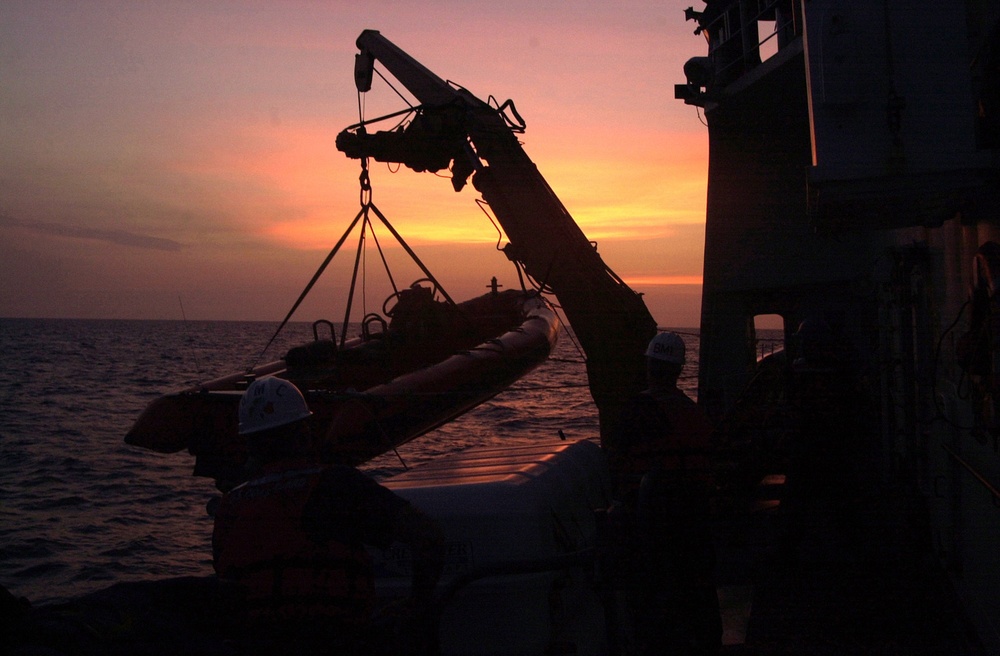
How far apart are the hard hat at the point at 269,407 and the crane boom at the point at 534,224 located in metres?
5.95

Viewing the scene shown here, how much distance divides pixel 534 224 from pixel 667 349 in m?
5.00

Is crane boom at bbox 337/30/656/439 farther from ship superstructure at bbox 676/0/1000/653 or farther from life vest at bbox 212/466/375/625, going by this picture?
life vest at bbox 212/466/375/625

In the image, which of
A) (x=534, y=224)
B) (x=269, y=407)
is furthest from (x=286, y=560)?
(x=534, y=224)

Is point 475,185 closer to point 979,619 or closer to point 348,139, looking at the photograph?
point 348,139

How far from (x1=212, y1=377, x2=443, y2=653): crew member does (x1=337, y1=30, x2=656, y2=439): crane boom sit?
5.97m

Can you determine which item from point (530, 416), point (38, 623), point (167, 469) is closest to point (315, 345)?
point (38, 623)

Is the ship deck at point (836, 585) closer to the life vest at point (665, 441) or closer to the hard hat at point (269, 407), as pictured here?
the life vest at point (665, 441)

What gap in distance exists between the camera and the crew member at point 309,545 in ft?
7.66

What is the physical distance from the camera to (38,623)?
1891mm

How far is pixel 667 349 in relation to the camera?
3.77 metres

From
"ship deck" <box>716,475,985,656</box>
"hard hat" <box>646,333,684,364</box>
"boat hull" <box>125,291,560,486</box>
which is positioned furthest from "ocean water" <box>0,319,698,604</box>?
"hard hat" <box>646,333,684,364</box>

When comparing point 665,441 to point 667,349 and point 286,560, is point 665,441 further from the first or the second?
point 286,560

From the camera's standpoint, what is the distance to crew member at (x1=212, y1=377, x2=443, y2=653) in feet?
7.66

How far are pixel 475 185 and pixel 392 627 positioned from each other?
673 centimetres
